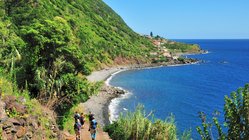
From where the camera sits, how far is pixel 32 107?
15891mm

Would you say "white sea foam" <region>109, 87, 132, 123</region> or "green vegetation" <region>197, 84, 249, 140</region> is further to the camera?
"white sea foam" <region>109, 87, 132, 123</region>

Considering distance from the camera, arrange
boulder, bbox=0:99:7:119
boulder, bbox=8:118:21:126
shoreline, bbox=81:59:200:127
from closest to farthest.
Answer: boulder, bbox=0:99:7:119 → boulder, bbox=8:118:21:126 → shoreline, bbox=81:59:200:127

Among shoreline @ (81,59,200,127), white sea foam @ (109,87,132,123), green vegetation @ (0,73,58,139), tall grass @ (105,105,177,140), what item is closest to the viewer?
green vegetation @ (0,73,58,139)

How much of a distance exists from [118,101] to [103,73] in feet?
120

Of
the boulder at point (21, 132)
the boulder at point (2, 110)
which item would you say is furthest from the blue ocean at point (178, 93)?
the boulder at point (2, 110)

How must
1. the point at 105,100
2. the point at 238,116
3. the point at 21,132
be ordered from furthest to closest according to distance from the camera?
the point at 105,100 → the point at 238,116 → the point at 21,132

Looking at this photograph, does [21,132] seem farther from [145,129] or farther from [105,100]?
[105,100]

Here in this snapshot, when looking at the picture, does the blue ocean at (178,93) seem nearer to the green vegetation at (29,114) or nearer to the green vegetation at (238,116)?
the green vegetation at (238,116)

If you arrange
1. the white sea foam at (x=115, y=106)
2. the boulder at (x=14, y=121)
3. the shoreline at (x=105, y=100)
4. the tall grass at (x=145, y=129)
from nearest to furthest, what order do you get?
the boulder at (x=14, y=121) < the tall grass at (x=145, y=129) < the shoreline at (x=105, y=100) < the white sea foam at (x=115, y=106)

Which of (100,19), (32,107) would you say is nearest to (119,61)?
(100,19)

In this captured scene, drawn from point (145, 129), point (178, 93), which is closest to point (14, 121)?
point (145, 129)

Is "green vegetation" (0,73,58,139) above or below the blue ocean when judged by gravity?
above

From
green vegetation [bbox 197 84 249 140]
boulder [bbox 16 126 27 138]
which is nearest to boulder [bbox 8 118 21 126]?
boulder [bbox 16 126 27 138]

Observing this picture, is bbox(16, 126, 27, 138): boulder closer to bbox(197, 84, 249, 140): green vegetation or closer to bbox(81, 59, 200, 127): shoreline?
bbox(197, 84, 249, 140): green vegetation
